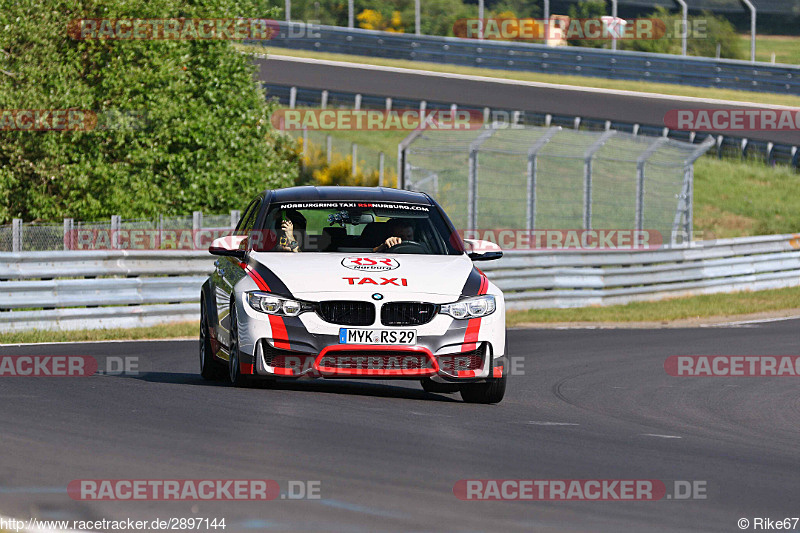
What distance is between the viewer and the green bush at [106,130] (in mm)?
24938

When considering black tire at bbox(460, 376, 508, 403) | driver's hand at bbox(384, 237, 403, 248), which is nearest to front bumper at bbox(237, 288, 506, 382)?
black tire at bbox(460, 376, 508, 403)

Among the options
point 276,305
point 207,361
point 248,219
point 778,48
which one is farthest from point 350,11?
point 276,305

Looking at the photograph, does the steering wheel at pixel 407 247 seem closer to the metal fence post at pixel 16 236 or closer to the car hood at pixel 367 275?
the car hood at pixel 367 275

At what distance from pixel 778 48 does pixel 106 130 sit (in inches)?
1003

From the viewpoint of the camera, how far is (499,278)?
20.8 metres

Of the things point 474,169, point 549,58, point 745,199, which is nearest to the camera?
point 474,169

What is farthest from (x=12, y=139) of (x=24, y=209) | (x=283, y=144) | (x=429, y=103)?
(x=429, y=103)

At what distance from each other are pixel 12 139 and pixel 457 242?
16876mm

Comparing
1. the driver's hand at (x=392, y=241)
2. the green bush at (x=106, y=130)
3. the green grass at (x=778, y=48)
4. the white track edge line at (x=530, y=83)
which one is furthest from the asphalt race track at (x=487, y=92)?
the driver's hand at (x=392, y=241)

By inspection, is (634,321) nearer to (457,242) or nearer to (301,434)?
(457,242)

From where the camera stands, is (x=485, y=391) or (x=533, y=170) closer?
(x=485, y=391)

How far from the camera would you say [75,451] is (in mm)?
6727

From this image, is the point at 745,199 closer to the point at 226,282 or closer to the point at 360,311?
the point at 226,282

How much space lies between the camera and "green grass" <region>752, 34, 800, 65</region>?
41500 mm
